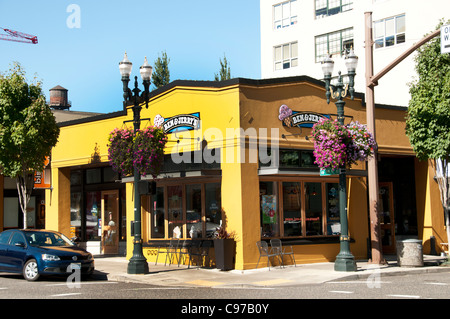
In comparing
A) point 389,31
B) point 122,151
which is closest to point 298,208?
point 122,151

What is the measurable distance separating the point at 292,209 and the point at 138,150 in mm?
5468

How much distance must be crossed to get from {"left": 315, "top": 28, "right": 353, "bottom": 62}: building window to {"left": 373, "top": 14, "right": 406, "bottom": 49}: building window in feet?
5.47

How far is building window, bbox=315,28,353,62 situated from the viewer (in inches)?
1379

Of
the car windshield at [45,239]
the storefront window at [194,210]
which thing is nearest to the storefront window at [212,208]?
the storefront window at [194,210]

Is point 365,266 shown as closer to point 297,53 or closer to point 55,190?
point 55,190

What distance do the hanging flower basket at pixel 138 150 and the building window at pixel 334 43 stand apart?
68.4 ft

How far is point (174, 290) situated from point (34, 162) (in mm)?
9799

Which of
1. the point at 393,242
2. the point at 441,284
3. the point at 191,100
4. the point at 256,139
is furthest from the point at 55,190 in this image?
the point at 441,284

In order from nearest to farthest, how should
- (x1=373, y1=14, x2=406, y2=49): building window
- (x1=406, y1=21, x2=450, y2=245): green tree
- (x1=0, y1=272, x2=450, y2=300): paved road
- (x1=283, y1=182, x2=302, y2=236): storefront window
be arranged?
(x1=0, y1=272, x2=450, y2=300): paved road, (x1=406, y1=21, x2=450, y2=245): green tree, (x1=283, y1=182, x2=302, y2=236): storefront window, (x1=373, y1=14, x2=406, y2=49): building window

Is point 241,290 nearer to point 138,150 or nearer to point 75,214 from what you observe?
point 138,150

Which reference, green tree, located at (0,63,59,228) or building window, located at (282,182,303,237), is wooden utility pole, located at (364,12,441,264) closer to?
building window, located at (282,182,303,237)

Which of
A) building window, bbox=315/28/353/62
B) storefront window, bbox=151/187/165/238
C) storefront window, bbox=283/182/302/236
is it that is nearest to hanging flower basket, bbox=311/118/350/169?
storefront window, bbox=283/182/302/236

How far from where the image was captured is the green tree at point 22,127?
20016 millimetres

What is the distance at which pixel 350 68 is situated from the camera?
54.4 feet
